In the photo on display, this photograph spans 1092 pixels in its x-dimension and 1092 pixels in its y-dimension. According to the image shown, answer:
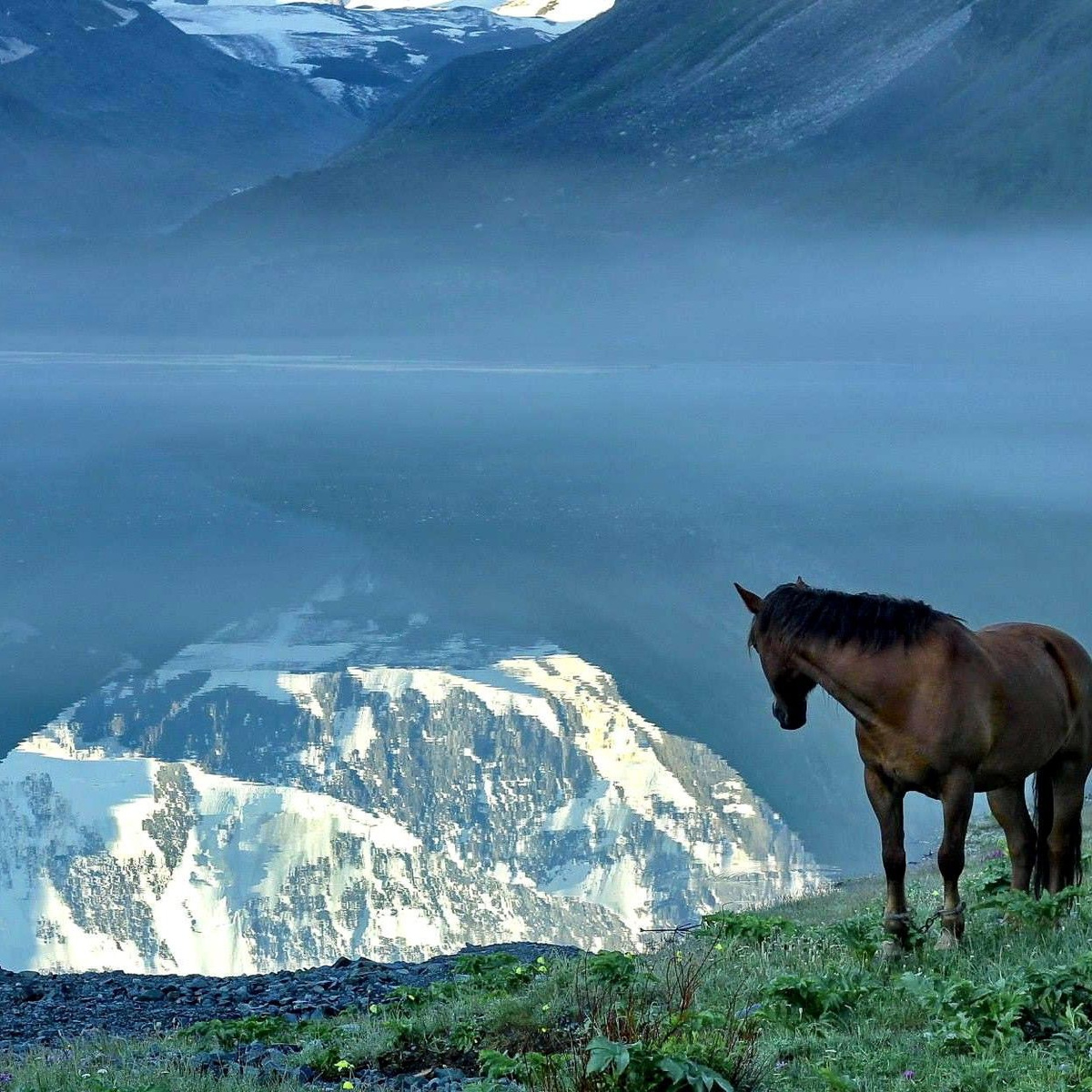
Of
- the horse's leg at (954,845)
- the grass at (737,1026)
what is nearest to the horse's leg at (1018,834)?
the grass at (737,1026)

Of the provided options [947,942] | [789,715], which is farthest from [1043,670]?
[947,942]

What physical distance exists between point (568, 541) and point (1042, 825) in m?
48.9

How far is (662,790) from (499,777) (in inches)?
115

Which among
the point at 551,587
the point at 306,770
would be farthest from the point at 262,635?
the point at 306,770

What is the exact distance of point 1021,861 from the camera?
10.7 m

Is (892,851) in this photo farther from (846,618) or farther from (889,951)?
(846,618)

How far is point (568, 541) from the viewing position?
5975cm

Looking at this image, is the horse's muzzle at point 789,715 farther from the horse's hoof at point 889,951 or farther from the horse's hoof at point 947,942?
the horse's hoof at point 947,942

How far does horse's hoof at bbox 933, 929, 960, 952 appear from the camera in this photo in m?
9.94

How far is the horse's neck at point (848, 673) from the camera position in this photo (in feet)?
31.8

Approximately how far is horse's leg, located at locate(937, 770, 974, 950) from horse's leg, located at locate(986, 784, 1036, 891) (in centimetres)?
81

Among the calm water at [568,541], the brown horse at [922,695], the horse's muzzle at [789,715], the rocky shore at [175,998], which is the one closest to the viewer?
the brown horse at [922,695]

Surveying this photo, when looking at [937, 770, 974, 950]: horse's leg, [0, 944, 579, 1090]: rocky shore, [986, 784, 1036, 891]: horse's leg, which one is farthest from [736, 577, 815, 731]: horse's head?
[0, 944, 579, 1090]: rocky shore

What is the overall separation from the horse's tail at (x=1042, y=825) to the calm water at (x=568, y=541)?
13.4 m
